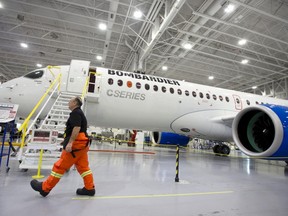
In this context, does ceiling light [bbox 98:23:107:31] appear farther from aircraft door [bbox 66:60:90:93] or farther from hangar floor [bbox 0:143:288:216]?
hangar floor [bbox 0:143:288:216]

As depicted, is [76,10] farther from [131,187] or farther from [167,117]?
[131,187]

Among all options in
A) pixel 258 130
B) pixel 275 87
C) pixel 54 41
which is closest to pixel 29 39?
pixel 54 41

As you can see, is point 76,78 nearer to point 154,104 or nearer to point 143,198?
point 154,104

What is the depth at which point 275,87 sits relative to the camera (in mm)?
20141

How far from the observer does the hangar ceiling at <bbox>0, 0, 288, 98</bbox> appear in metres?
9.52

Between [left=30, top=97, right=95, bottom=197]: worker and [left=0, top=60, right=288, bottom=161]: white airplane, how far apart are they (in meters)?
3.57

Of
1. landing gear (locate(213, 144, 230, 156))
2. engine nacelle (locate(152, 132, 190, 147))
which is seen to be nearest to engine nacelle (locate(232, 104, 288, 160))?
engine nacelle (locate(152, 132, 190, 147))

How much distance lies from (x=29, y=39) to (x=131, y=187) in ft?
46.5

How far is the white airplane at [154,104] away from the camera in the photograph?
199 inches

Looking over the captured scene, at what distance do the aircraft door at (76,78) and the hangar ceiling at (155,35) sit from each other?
4208mm

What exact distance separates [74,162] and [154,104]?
4819mm

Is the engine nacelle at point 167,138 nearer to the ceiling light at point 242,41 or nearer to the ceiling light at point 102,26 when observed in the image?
the ceiling light at point 102,26

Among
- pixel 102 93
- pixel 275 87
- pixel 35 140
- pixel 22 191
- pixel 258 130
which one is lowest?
pixel 22 191

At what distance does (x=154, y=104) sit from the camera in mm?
7363
